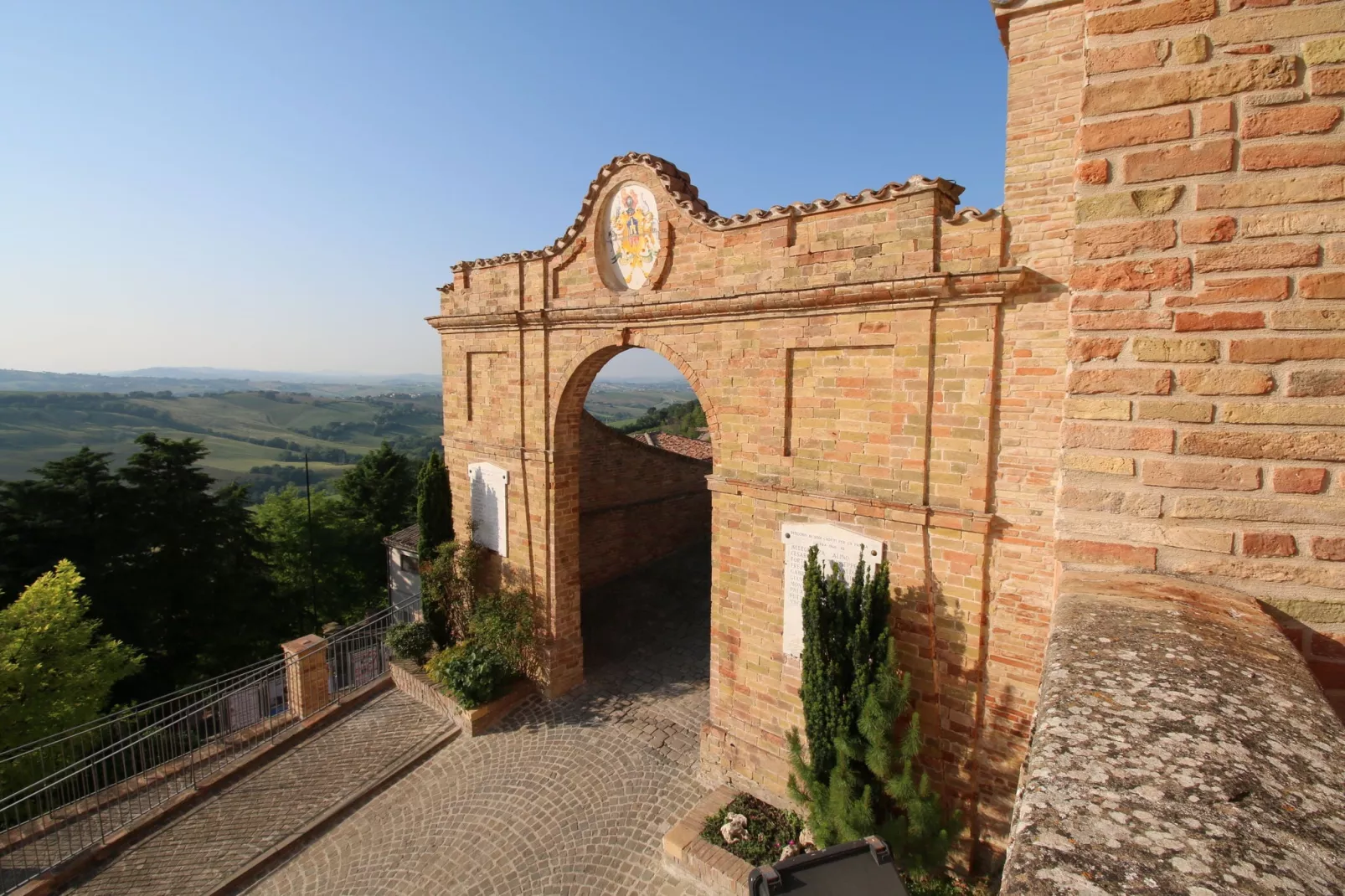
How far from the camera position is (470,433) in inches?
481

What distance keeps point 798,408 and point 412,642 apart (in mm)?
8855

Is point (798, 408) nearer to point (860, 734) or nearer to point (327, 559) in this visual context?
point (860, 734)

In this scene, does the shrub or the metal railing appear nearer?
the metal railing

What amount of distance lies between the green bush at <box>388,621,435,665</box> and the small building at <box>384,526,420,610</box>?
22.4 feet

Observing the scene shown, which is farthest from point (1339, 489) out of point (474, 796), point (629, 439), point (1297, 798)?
point (629, 439)

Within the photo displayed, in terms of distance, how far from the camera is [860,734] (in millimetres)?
6688

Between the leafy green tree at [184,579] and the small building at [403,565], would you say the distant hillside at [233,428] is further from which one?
the small building at [403,565]

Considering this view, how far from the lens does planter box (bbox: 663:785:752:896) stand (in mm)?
7035

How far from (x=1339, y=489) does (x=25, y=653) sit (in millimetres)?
18135

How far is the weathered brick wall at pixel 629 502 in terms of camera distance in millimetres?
14438

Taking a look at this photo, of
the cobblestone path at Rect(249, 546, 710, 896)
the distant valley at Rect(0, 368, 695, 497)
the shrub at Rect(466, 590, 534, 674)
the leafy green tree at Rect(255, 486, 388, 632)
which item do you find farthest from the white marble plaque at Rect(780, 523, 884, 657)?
the distant valley at Rect(0, 368, 695, 497)

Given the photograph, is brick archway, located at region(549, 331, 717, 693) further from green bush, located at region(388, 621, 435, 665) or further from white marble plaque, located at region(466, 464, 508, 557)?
green bush, located at region(388, 621, 435, 665)

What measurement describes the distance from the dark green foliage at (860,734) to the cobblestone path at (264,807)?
6.85 meters

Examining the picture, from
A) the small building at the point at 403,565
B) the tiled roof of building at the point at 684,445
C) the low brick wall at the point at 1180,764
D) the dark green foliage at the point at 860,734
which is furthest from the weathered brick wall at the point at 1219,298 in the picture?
the small building at the point at 403,565
